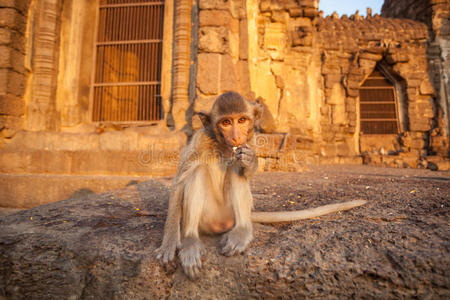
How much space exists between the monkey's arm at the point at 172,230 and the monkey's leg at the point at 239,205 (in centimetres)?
27

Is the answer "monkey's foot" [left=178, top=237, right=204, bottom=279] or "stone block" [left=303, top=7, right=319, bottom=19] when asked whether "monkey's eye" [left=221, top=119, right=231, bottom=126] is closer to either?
"monkey's foot" [left=178, top=237, right=204, bottom=279]

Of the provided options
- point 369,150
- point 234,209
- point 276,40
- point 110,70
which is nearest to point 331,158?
point 369,150

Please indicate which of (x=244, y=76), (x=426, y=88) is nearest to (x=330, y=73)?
(x=426, y=88)

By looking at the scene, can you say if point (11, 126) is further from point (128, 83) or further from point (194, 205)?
point (194, 205)

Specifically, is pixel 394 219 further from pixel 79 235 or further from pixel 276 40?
pixel 276 40

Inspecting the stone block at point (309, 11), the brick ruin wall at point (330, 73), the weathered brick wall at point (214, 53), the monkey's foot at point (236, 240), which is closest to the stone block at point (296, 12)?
the brick ruin wall at point (330, 73)

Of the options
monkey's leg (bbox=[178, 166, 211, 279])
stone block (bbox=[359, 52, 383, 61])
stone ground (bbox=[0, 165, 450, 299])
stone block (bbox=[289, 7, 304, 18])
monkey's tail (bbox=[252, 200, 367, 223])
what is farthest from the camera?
stone block (bbox=[359, 52, 383, 61])

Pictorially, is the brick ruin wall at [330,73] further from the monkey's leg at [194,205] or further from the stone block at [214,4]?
the monkey's leg at [194,205]

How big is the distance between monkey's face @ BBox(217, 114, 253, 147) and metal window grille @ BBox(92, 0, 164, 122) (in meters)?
4.80

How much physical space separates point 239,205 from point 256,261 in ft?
1.07

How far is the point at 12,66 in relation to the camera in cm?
508

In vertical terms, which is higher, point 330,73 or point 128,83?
point 330,73

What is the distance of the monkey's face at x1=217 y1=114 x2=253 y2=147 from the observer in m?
1.42

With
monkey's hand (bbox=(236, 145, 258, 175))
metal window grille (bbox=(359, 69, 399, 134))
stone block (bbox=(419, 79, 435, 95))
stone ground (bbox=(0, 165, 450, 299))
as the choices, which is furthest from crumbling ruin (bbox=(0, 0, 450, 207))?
stone block (bbox=(419, 79, 435, 95))
